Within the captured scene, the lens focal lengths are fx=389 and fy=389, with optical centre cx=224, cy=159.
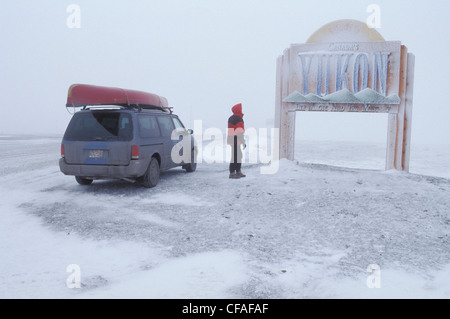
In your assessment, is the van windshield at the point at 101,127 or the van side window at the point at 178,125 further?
the van side window at the point at 178,125

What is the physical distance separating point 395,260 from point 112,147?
6151 mm

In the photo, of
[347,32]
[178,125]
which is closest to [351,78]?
[347,32]

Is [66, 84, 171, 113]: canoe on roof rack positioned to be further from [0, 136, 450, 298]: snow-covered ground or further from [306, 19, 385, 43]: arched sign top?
[306, 19, 385, 43]: arched sign top

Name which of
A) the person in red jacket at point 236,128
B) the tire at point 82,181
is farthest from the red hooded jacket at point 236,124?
the tire at point 82,181

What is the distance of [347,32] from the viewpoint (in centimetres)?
1262

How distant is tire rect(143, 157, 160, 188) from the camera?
946cm

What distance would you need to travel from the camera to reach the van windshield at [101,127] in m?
8.80

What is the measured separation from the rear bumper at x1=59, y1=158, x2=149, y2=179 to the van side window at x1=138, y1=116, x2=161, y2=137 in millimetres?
763

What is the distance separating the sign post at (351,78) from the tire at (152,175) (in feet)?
16.2

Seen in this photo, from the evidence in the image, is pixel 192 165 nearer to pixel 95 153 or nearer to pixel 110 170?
pixel 110 170

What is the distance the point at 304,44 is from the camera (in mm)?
12742

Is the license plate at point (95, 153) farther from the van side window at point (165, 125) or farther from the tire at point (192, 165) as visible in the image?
the tire at point (192, 165)
